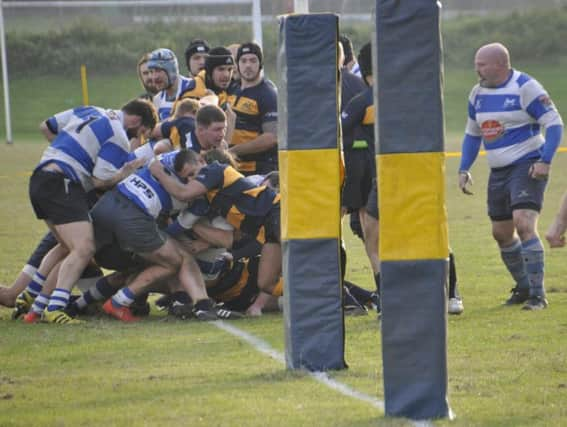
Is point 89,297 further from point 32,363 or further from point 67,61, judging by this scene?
point 67,61

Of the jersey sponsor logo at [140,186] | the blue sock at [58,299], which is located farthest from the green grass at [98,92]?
the blue sock at [58,299]

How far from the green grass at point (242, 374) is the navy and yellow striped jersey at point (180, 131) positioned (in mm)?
1561

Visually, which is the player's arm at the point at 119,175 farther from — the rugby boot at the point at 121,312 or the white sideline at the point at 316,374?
the white sideline at the point at 316,374

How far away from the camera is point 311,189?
7.75 m

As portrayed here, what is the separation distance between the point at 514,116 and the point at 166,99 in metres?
3.78

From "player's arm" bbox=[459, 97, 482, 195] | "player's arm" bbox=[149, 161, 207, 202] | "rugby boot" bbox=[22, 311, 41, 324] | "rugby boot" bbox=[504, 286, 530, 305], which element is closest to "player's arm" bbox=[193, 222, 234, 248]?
"player's arm" bbox=[149, 161, 207, 202]

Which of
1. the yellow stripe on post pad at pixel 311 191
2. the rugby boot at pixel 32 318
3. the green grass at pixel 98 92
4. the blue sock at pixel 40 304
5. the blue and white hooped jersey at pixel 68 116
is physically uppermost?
the blue and white hooped jersey at pixel 68 116

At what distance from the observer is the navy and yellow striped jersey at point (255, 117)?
40.7 ft

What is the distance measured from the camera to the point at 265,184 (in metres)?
10.9

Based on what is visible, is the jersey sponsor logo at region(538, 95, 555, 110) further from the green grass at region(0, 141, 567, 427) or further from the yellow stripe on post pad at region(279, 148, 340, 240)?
the yellow stripe on post pad at region(279, 148, 340, 240)

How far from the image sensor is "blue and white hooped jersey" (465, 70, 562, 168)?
10.7m

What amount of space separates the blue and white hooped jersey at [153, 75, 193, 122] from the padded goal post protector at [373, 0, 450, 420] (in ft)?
22.4

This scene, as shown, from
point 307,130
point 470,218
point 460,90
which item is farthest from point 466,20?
point 307,130

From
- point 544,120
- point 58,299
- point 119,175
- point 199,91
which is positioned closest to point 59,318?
point 58,299
